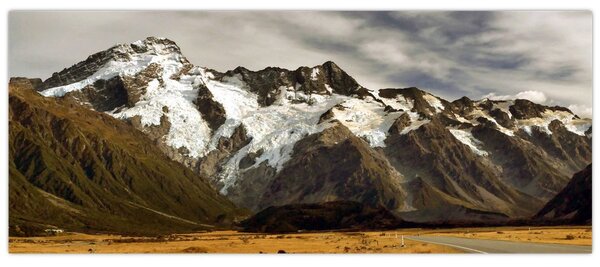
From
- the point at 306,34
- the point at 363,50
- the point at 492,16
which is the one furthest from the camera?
the point at 363,50

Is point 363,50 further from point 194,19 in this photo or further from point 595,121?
point 595,121

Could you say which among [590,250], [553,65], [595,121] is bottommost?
[590,250]

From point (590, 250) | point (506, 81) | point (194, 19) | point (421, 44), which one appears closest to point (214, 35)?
point (194, 19)

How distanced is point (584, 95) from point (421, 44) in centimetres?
1614

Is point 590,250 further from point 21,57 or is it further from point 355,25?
point 21,57

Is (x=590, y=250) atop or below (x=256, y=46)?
below

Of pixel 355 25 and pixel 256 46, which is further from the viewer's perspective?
pixel 256 46

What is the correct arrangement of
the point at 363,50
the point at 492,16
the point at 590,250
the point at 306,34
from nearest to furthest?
the point at 590,250, the point at 492,16, the point at 306,34, the point at 363,50

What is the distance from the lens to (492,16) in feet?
217

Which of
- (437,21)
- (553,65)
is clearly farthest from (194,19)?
(553,65)

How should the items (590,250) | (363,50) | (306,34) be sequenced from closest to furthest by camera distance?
(590,250), (306,34), (363,50)

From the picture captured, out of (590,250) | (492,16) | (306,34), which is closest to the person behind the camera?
(590,250)

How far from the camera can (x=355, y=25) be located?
68.8 metres

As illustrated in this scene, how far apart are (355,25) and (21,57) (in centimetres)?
3119
